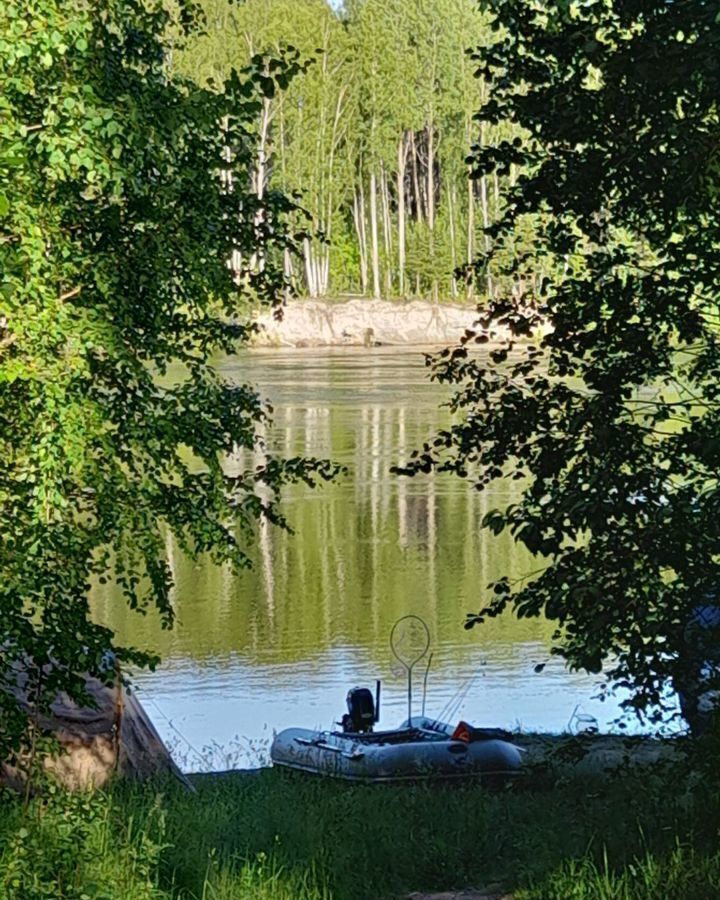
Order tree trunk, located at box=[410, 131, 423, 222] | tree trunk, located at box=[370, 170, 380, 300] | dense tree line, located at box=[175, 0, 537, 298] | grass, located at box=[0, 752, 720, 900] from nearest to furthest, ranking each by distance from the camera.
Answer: grass, located at box=[0, 752, 720, 900]
dense tree line, located at box=[175, 0, 537, 298]
tree trunk, located at box=[370, 170, 380, 300]
tree trunk, located at box=[410, 131, 423, 222]

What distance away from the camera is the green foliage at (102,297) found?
5.23 metres

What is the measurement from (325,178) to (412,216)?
698cm

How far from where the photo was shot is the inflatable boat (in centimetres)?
947

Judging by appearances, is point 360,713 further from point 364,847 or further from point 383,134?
point 383,134

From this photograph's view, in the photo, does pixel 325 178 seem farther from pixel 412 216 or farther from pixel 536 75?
pixel 536 75

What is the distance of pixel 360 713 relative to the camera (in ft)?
36.6

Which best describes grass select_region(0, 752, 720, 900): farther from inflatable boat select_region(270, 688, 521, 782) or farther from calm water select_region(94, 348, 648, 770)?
calm water select_region(94, 348, 648, 770)

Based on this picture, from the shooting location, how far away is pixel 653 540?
5.42 metres

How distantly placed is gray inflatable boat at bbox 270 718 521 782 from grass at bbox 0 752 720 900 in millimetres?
2292

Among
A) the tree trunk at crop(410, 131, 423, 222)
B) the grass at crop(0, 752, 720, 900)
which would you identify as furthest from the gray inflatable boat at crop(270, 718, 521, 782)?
the tree trunk at crop(410, 131, 423, 222)

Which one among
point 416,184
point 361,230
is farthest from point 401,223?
point 416,184

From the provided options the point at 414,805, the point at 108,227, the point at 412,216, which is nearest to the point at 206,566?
the point at 414,805

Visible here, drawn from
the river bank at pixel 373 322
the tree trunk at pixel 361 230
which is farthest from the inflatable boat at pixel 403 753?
the tree trunk at pixel 361 230

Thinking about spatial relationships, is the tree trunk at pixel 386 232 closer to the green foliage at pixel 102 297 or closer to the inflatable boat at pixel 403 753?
the inflatable boat at pixel 403 753
